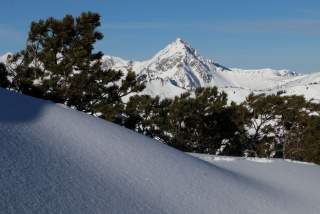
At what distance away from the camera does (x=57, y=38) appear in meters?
17.2

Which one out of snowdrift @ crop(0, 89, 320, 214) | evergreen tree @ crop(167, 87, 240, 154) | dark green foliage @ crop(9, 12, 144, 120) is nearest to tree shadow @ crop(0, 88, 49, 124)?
snowdrift @ crop(0, 89, 320, 214)

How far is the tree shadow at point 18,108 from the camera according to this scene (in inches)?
213

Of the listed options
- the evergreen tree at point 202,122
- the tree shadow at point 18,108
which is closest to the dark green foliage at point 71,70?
the evergreen tree at point 202,122

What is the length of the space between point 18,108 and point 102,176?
193 centimetres

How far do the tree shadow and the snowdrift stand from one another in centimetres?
2

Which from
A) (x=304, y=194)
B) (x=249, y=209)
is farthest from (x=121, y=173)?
(x=304, y=194)

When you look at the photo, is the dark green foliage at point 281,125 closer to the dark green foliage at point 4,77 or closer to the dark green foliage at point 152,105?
the dark green foliage at point 152,105

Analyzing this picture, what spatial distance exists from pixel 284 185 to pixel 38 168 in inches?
176

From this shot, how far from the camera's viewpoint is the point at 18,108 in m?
5.88

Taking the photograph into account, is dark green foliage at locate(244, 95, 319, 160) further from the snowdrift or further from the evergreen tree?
the snowdrift

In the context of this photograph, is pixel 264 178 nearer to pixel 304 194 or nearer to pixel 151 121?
pixel 304 194

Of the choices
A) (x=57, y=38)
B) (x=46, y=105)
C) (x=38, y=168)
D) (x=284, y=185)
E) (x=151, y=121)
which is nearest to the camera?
(x=38, y=168)

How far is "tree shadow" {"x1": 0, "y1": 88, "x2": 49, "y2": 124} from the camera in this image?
5.41 metres

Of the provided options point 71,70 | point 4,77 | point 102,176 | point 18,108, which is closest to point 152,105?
point 71,70
